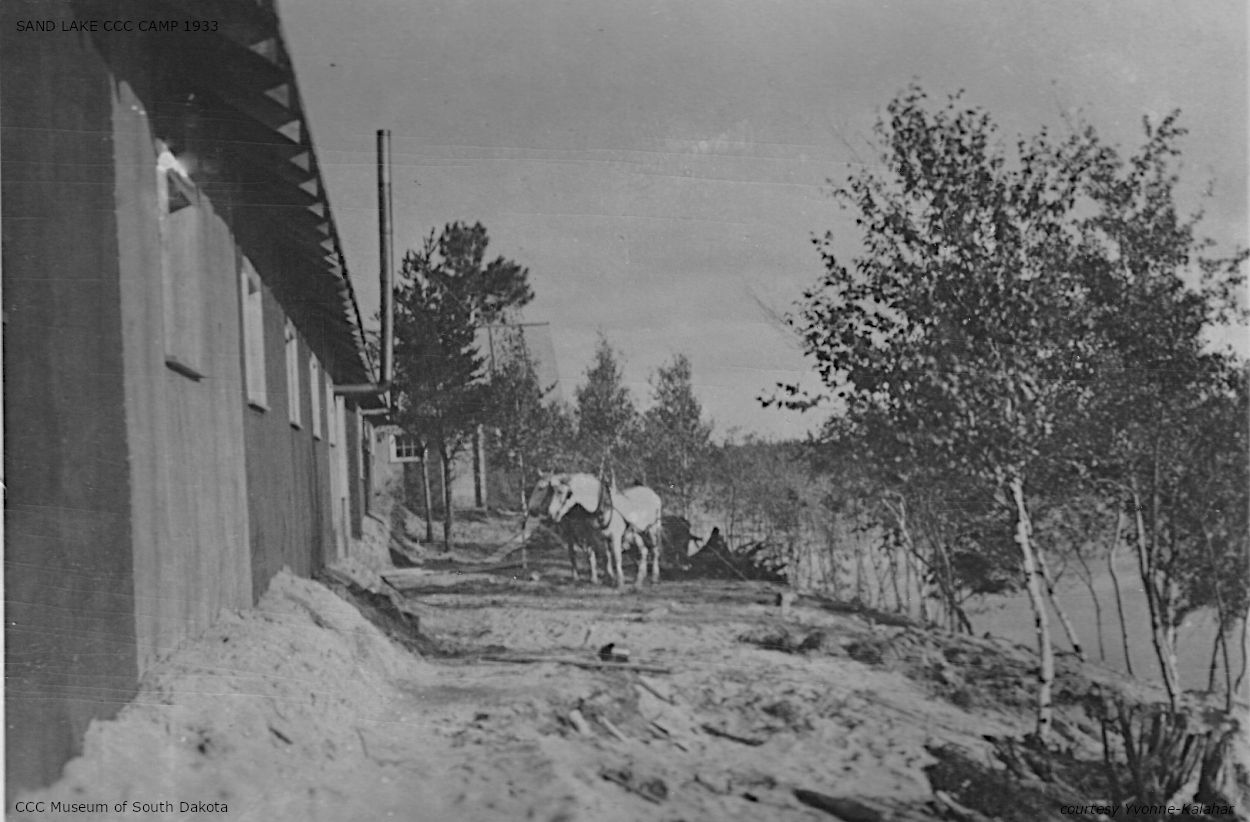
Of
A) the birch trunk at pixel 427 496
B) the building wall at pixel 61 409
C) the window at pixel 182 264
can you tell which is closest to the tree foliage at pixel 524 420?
the birch trunk at pixel 427 496

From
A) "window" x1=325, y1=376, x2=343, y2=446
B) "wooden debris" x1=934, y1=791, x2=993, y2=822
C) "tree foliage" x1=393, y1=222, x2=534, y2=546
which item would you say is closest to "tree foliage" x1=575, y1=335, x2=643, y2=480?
"tree foliage" x1=393, y1=222, x2=534, y2=546

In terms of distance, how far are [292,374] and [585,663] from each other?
117 inches

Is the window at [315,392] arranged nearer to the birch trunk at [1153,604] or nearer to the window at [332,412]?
the window at [332,412]

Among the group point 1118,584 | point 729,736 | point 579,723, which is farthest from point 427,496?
point 1118,584

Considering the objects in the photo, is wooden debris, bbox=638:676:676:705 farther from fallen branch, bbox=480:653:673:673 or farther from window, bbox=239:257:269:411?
window, bbox=239:257:269:411

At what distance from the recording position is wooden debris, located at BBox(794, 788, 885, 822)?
4.01 metres

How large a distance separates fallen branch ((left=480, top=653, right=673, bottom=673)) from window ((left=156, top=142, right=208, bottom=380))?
2.02m

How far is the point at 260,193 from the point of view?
4574 millimetres

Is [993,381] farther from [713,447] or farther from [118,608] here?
[118,608]

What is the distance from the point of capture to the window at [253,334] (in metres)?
4.84

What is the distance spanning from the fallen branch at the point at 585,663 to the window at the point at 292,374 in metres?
2.37

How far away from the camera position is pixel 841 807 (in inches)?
159

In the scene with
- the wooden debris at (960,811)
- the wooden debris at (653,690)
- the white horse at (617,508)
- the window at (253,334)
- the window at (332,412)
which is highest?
the window at (253,334)

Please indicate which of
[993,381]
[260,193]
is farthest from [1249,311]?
[260,193]
